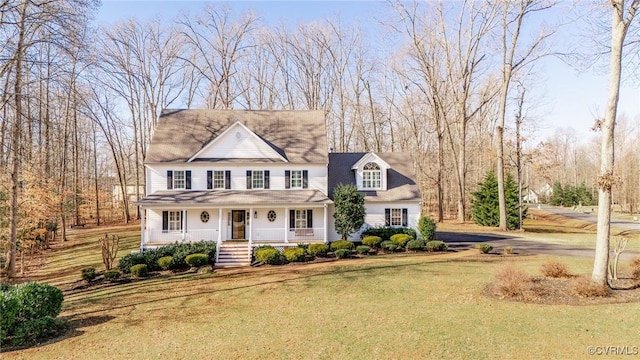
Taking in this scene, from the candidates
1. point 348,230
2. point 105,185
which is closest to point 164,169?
point 348,230

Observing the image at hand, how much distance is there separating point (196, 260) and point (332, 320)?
32.8 ft

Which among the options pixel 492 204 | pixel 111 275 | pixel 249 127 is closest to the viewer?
pixel 111 275

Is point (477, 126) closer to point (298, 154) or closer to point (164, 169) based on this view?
point (298, 154)

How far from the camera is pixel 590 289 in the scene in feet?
35.5

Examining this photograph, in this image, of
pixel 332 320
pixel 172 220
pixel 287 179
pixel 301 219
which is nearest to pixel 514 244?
pixel 301 219

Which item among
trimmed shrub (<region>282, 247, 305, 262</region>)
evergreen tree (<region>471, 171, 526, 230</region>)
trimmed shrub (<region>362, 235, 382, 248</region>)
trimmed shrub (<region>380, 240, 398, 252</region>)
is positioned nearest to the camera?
trimmed shrub (<region>282, 247, 305, 262</region>)

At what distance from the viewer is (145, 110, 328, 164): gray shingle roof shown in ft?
73.6

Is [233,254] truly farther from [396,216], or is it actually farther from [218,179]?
[396,216]

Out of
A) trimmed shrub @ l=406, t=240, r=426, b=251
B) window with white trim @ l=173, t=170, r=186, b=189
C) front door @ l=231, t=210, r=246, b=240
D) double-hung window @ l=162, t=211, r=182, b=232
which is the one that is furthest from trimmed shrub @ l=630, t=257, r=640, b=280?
window with white trim @ l=173, t=170, r=186, b=189

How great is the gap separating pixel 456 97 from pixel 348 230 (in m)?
21.5

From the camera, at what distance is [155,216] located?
20938 mm

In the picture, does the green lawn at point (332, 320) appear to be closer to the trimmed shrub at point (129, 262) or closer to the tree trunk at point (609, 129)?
the tree trunk at point (609, 129)

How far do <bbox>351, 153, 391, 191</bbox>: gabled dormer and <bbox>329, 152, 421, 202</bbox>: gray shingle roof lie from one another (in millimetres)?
426

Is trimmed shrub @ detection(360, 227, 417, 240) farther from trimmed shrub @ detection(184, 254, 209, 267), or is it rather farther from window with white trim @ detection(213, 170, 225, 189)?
trimmed shrub @ detection(184, 254, 209, 267)
